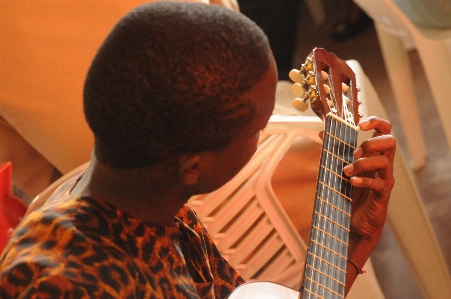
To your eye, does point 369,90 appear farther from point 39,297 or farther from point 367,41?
point 367,41

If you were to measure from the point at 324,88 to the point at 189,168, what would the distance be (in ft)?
1.19

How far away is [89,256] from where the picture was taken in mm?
556

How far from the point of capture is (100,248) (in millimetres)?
570

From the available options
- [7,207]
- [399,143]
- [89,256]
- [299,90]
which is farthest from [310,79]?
[399,143]

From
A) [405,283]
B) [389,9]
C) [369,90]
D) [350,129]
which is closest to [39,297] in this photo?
[350,129]

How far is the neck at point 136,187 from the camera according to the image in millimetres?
596

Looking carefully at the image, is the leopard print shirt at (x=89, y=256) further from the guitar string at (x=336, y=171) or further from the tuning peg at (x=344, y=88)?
the tuning peg at (x=344, y=88)

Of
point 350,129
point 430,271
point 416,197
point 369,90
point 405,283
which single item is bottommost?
point 405,283

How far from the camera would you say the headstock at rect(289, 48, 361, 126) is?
0.86 m

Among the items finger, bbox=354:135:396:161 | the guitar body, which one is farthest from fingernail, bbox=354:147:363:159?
the guitar body

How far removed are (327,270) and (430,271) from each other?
0.56m

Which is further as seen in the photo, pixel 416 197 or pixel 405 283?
pixel 405 283

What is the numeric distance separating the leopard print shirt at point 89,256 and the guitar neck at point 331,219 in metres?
0.19

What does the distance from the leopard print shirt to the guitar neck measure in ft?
0.61
